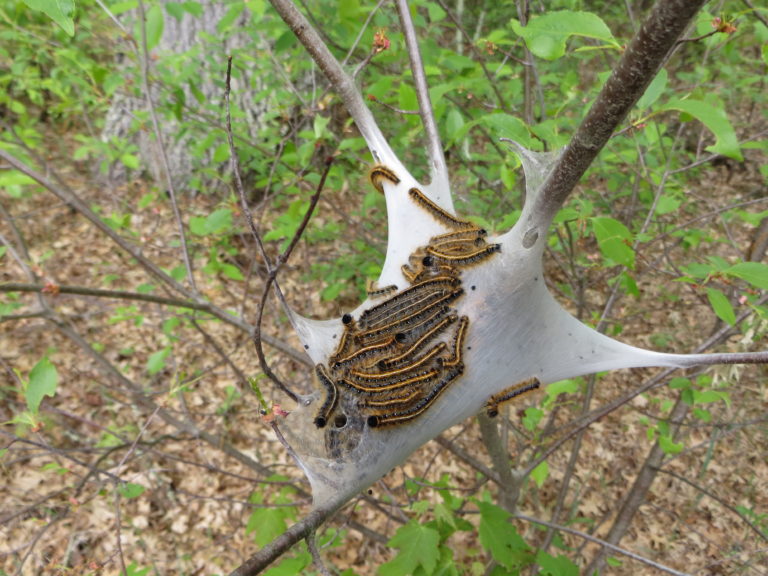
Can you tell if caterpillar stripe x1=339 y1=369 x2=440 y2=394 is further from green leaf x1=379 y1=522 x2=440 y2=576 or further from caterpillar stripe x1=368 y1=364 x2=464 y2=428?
green leaf x1=379 y1=522 x2=440 y2=576

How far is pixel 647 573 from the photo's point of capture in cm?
412

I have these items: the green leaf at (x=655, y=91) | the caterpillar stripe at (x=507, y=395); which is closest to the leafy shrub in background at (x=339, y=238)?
the green leaf at (x=655, y=91)

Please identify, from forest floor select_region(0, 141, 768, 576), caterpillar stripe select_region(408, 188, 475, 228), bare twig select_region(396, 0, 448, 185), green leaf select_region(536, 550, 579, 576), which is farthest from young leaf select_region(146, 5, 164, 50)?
green leaf select_region(536, 550, 579, 576)

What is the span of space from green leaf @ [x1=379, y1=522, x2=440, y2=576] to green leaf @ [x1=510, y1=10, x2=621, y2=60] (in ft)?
6.54

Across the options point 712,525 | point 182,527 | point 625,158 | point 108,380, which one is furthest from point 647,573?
point 108,380

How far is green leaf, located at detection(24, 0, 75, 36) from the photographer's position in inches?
34.4

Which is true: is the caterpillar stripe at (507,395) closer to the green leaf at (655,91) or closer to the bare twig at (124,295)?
the bare twig at (124,295)

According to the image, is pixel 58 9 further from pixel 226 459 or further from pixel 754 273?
pixel 226 459

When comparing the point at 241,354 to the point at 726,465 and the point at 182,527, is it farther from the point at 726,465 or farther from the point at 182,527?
the point at 726,465

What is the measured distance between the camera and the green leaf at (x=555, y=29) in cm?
130

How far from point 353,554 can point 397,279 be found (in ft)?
11.5

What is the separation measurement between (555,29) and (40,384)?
2.11 m

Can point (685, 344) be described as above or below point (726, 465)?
above

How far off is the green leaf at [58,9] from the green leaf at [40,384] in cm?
126
